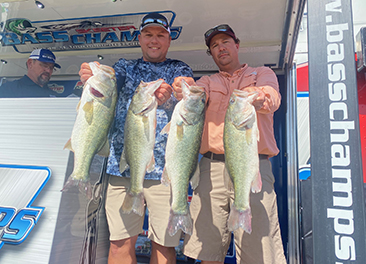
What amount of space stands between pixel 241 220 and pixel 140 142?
3.33ft

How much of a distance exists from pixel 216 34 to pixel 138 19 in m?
1.45

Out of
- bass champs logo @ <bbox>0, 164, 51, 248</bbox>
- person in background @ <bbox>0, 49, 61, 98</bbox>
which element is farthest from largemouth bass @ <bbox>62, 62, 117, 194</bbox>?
person in background @ <bbox>0, 49, 61, 98</bbox>

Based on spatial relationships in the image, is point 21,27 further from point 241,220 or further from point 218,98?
point 241,220

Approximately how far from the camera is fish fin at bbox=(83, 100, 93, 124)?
6.12 feet

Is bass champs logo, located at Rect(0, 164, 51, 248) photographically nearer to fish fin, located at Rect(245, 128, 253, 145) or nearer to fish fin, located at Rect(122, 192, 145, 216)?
fish fin, located at Rect(122, 192, 145, 216)

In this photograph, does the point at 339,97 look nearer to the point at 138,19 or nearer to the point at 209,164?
the point at 209,164

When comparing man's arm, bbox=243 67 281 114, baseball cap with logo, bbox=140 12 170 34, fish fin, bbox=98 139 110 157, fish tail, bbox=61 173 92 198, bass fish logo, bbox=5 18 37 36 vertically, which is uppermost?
bass fish logo, bbox=5 18 37 36

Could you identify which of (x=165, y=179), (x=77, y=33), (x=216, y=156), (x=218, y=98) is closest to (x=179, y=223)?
(x=165, y=179)

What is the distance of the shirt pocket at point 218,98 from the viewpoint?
2205 millimetres

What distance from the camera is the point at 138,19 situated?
3227mm

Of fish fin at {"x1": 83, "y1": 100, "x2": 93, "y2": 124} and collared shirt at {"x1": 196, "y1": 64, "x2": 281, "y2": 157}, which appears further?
collared shirt at {"x1": 196, "y1": 64, "x2": 281, "y2": 157}

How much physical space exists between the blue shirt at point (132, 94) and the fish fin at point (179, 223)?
1.74 ft

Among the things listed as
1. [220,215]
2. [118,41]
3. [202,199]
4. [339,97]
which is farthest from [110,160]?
[118,41]

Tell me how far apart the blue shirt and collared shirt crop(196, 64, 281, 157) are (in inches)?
14.6
